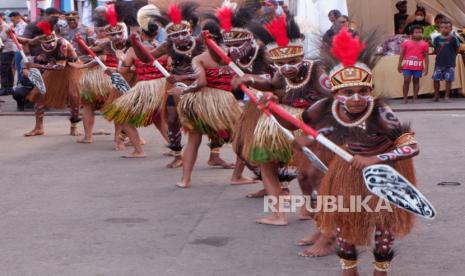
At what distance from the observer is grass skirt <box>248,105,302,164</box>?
662 centimetres

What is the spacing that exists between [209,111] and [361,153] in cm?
329

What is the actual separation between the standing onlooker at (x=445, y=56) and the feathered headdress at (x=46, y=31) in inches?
271

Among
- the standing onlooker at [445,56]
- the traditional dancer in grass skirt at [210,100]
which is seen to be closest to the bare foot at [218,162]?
the traditional dancer in grass skirt at [210,100]

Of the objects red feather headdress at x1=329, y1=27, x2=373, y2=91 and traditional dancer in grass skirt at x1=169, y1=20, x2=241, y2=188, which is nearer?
red feather headdress at x1=329, y1=27, x2=373, y2=91

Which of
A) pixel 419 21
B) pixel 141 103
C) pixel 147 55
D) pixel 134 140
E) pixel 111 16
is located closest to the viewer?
pixel 147 55

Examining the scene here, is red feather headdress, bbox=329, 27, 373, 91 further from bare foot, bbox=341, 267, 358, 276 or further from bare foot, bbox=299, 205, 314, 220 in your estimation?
bare foot, bbox=299, 205, 314, 220

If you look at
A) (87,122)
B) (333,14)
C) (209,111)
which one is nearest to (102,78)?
(87,122)

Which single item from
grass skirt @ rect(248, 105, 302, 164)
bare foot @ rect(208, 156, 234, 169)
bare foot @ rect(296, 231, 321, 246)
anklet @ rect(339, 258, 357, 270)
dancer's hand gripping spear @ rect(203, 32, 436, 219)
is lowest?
bare foot @ rect(208, 156, 234, 169)

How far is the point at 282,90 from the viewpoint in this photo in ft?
→ 21.7

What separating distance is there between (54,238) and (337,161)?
94.9 inches

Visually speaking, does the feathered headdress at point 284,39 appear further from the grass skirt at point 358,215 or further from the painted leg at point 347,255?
the painted leg at point 347,255

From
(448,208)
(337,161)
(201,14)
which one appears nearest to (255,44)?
(201,14)

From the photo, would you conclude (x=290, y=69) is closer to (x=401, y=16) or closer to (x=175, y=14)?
(x=175, y=14)

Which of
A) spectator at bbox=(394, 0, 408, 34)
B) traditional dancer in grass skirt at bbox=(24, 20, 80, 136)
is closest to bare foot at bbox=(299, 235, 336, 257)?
traditional dancer in grass skirt at bbox=(24, 20, 80, 136)
